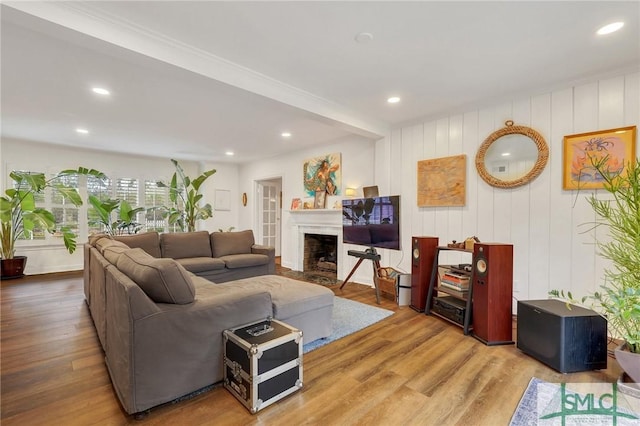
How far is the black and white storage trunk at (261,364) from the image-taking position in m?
1.67

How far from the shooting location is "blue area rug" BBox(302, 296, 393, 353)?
8.57ft

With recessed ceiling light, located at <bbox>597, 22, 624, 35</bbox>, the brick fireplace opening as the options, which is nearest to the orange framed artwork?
recessed ceiling light, located at <bbox>597, 22, 624, 35</bbox>

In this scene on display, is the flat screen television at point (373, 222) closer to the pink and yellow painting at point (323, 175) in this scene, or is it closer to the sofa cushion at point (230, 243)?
the pink and yellow painting at point (323, 175)

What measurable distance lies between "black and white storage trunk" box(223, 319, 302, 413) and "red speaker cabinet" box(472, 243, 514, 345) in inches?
69.5

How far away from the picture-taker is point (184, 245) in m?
4.43

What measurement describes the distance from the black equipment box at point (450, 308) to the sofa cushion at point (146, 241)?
3.83 m

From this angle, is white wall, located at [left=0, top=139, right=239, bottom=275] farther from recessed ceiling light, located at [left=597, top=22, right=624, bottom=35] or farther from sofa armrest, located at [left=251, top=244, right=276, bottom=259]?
recessed ceiling light, located at [left=597, top=22, right=624, bottom=35]

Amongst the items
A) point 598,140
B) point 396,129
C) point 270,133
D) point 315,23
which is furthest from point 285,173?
point 598,140

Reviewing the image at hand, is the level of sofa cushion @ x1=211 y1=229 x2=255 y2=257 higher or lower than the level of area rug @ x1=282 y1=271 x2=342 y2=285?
higher

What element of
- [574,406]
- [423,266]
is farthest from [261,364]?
[423,266]

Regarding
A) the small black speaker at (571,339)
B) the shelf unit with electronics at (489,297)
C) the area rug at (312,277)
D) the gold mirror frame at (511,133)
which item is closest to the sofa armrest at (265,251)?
the area rug at (312,277)

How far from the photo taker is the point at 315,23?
81.2 inches

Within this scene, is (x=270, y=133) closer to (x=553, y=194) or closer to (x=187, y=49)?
(x=187, y=49)

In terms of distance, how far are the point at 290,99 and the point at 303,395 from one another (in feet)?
8.87
